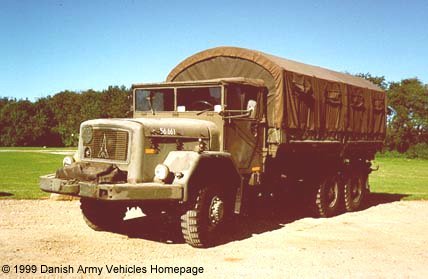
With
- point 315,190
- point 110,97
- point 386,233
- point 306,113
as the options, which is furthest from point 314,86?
point 110,97

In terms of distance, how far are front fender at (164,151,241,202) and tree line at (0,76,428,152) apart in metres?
55.8

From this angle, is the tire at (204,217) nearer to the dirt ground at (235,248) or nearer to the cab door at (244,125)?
the dirt ground at (235,248)

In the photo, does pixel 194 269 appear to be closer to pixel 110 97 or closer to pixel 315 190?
pixel 315 190

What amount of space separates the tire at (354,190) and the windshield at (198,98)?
5572 mm

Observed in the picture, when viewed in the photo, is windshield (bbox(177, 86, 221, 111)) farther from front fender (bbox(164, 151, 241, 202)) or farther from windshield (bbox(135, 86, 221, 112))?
front fender (bbox(164, 151, 241, 202))

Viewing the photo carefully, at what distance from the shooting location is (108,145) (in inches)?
312

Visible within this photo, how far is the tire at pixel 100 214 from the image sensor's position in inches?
356

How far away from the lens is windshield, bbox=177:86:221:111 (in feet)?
29.1

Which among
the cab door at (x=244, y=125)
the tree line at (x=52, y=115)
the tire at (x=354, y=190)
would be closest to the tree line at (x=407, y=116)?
the tree line at (x=52, y=115)

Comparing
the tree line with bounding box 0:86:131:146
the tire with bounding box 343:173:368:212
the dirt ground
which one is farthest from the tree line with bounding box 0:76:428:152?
the dirt ground

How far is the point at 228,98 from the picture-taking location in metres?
8.86

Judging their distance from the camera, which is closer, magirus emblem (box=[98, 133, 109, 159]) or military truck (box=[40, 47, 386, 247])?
military truck (box=[40, 47, 386, 247])

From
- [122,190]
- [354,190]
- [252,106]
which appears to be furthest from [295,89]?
[122,190]

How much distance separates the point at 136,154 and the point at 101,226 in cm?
224
